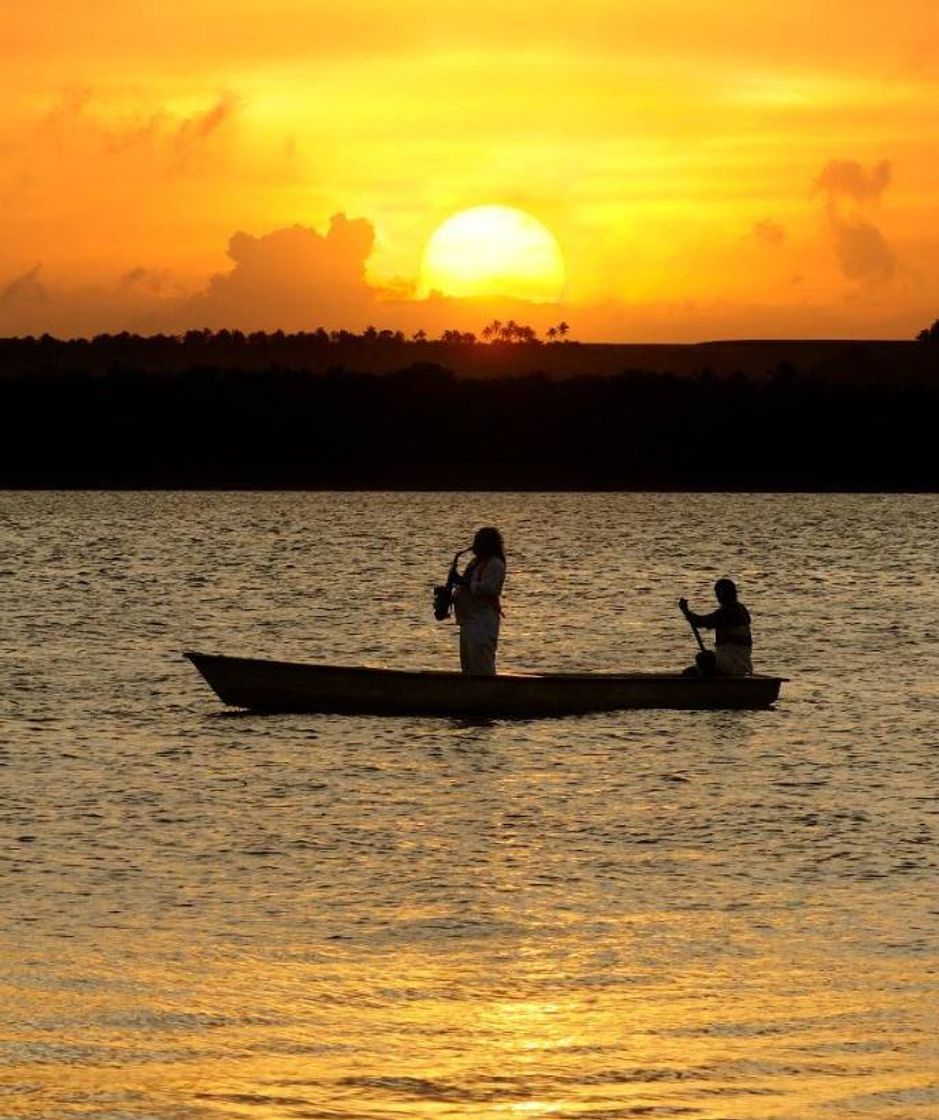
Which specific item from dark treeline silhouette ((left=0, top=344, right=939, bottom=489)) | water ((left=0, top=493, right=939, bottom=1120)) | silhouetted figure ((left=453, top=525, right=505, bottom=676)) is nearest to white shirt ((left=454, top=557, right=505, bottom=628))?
silhouetted figure ((left=453, top=525, right=505, bottom=676))

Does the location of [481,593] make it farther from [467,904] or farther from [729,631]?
[467,904]

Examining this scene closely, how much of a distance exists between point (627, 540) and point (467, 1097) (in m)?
96.7

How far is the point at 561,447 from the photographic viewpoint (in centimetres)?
17700

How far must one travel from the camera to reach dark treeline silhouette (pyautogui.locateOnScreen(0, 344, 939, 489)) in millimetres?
173625

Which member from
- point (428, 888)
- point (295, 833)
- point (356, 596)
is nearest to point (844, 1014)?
point (428, 888)

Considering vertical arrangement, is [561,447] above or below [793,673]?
above

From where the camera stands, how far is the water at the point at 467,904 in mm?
11117

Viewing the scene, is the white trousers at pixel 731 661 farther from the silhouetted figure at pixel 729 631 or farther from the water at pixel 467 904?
the water at pixel 467 904

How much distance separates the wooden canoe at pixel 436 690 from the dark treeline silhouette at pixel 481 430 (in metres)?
145

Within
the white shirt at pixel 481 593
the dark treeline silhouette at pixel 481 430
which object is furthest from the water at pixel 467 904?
the dark treeline silhouette at pixel 481 430

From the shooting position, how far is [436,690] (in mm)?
27109

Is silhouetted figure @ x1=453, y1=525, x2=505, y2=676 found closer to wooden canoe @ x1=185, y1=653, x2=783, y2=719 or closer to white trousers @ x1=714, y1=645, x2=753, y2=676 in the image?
wooden canoe @ x1=185, y1=653, x2=783, y2=719

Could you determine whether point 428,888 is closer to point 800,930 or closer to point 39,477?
point 800,930

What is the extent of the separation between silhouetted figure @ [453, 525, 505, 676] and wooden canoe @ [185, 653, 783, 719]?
2.73ft
